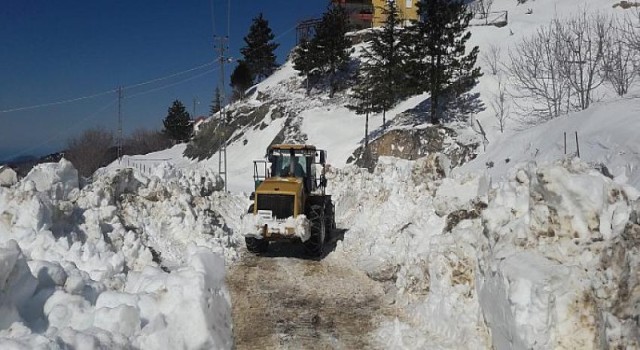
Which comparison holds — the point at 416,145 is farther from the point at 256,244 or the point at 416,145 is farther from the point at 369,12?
the point at 369,12

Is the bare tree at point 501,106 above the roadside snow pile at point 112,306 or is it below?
below

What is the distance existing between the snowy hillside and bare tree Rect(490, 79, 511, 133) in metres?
13.0

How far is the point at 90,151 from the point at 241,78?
73.7ft

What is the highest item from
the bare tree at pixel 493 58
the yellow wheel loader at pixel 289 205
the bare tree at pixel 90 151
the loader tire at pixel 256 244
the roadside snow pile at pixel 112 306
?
the roadside snow pile at pixel 112 306

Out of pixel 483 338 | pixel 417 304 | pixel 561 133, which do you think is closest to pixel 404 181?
pixel 561 133

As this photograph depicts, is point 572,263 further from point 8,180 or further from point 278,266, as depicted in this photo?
point 8,180

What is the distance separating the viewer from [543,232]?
6910 millimetres

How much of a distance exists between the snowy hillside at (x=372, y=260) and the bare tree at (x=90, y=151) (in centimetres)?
4741

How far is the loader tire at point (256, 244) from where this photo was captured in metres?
14.0

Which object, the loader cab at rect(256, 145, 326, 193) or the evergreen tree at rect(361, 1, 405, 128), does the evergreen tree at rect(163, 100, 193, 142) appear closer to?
the evergreen tree at rect(361, 1, 405, 128)

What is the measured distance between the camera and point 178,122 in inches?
2965

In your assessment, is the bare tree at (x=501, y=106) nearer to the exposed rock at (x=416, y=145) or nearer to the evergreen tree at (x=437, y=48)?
the evergreen tree at (x=437, y=48)

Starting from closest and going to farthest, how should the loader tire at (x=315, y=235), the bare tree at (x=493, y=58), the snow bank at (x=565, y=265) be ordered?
the snow bank at (x=565, y=265)
the loader tire at (x=315, y=235)
the bare tree at (x=493, y=58)

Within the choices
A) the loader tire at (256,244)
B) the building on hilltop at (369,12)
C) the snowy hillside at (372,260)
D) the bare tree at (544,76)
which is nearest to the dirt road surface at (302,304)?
the snowy hillside at (372,260)
